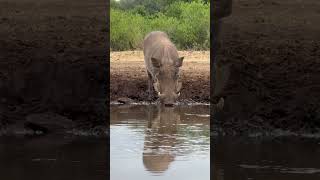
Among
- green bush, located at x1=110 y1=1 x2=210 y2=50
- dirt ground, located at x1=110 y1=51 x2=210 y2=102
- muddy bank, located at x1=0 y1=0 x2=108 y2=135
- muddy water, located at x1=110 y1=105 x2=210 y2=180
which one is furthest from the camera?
green bush, located at x1=110 y1=1 x2=210 y2=50

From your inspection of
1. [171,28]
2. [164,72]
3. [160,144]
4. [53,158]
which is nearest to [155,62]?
[164,72]

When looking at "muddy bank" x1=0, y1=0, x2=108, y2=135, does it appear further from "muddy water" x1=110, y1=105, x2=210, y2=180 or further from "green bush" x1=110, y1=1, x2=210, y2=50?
"green bush" x1=110, y1=1, x2=210, y2=50

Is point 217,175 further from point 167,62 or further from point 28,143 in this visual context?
point 167,62

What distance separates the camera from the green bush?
2986cm

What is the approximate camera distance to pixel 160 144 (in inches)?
449

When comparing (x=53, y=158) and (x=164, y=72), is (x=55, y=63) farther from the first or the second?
(x=164, y=72)

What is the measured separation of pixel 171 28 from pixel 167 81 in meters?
15.5

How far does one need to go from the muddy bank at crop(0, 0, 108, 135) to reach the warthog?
379 cm

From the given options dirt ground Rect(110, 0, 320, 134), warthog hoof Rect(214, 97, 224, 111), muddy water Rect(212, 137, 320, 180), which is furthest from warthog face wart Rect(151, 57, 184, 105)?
muddy water Rect(212, 137, 320, 180)

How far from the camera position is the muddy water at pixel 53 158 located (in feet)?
30.0

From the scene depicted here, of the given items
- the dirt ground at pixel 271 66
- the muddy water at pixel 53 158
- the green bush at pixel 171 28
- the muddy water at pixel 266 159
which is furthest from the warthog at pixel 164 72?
the green bush at pixel 171 28

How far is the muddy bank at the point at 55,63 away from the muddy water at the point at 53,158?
0.62 meters

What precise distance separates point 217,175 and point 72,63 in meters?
4.17

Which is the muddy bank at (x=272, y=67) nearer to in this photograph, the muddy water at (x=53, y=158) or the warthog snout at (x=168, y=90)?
the muddy water at (x=53, y=158)
